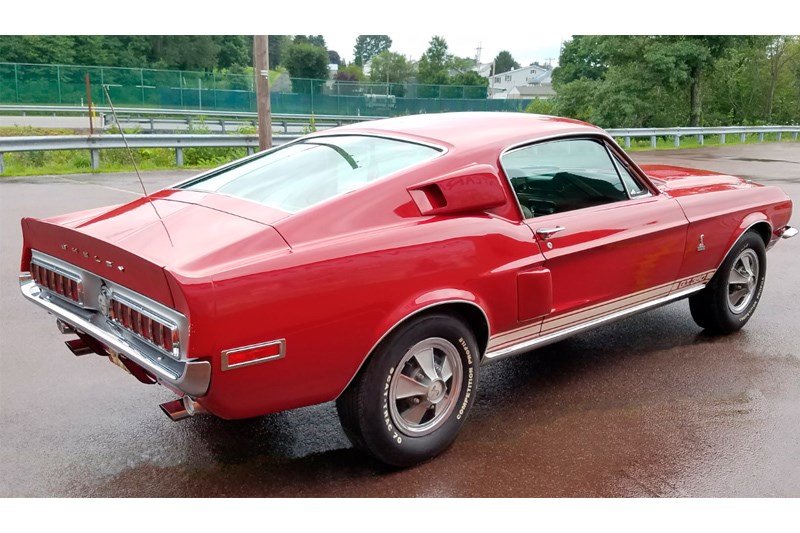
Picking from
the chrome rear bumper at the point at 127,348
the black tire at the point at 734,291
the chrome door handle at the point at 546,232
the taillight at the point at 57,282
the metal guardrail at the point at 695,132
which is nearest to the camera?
the chrome rear bumper at the point at 127,348

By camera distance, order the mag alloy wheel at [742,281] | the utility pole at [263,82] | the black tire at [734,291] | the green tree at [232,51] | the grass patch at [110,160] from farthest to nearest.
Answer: the green tree at [232,51] < the grass patch at [110,160] < the utility pole at [263,82] < the mag alloy wheel at [742,281] < the black tire at [734,291]

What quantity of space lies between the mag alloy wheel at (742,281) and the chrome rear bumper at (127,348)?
13.0 feet

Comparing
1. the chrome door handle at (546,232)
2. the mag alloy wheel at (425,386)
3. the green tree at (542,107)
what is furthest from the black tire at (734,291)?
the green tree at (542,107)

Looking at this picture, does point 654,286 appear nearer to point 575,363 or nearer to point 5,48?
point 575,363

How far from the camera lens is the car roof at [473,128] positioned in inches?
148

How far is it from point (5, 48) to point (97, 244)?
38.0m

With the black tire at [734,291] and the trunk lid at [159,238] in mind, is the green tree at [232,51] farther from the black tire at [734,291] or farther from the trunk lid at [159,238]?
the trunk lid at [159,238]

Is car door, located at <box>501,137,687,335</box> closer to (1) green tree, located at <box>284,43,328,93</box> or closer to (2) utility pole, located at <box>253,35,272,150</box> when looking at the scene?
(2) utility pole, located at <box>253,35,272,150</box>

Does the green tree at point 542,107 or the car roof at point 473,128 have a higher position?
the green tree at point 542,107

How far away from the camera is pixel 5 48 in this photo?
34812 millimetres

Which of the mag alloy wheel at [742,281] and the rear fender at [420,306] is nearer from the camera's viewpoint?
the rear fender at [420,306]

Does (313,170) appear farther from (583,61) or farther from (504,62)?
(504,62)

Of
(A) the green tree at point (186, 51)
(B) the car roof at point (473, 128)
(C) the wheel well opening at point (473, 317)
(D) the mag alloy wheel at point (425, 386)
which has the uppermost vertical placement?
(A) the green tree at point (186, 51)

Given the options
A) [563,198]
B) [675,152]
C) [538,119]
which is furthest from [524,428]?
[675,152]
